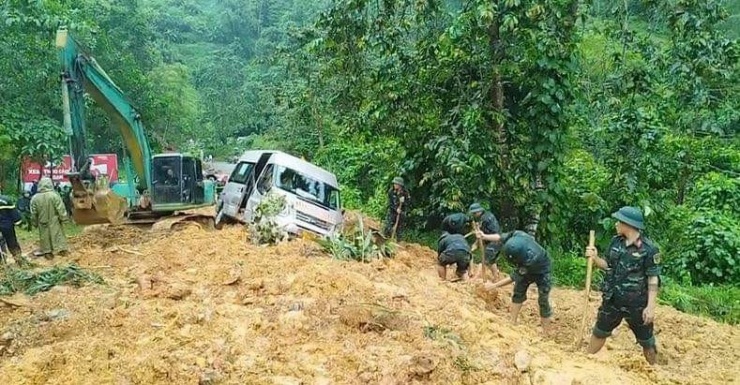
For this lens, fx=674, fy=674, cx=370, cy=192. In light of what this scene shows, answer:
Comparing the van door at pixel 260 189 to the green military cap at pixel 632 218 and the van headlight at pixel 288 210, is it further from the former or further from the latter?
the green military cap at pixel 632 218

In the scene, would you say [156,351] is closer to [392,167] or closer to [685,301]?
[685,301]

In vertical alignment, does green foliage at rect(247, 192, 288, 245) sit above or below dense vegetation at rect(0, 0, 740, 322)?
below

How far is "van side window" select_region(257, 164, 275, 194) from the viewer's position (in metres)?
12.5

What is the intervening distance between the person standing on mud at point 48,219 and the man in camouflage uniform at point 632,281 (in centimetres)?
873

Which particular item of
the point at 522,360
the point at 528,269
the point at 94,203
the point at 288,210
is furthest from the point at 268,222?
the point at 522,360

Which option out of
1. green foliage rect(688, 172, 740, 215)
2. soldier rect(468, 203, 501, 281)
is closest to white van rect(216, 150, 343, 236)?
soldier rect(468, 203, 501, 281)

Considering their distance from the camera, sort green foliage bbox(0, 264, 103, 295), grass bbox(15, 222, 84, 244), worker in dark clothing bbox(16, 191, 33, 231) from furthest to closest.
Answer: worker in dark clothing bbox(16, 191, 33, 231) < grass bbox(15, 222, 84, 244) < green foliage bbox(0, 264, 103, 295)

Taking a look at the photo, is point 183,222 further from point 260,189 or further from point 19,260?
point 19,260

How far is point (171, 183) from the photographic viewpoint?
14.8 metres

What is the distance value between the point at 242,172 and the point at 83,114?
131 inches

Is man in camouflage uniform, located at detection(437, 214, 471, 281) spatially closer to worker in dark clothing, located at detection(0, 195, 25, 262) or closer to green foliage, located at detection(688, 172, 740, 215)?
worker in dark clothing, located at detection(0, 195, 25, 262)

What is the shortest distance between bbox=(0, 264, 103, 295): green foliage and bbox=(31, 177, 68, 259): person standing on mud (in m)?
2.37

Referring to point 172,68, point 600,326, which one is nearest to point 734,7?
point 600,326

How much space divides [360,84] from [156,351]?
8718 mm
